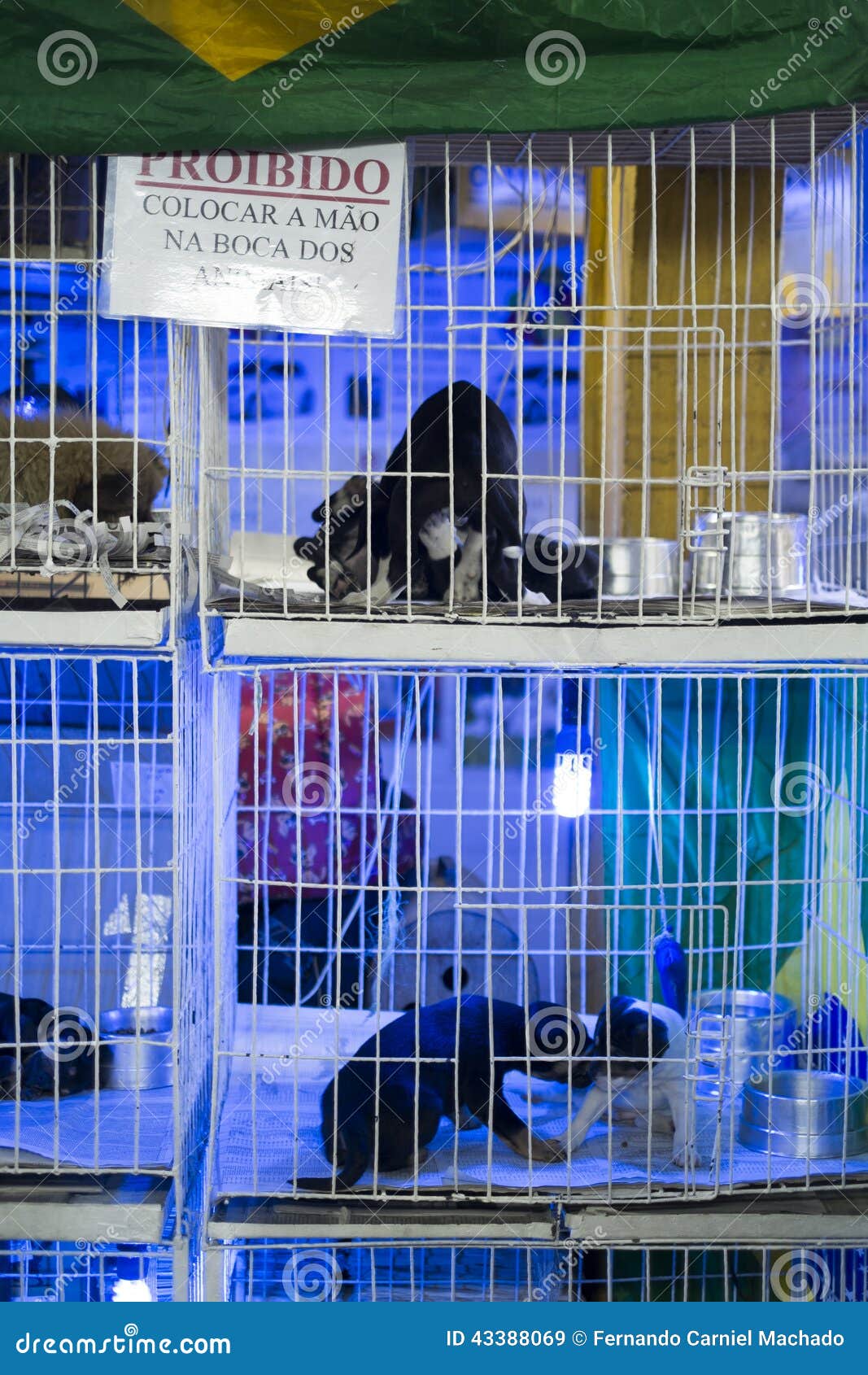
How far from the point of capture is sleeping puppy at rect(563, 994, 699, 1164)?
172 centimetres

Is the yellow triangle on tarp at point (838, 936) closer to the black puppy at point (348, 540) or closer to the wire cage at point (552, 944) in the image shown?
the wire cage at point (552, 944)

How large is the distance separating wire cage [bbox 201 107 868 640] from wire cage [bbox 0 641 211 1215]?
32cm

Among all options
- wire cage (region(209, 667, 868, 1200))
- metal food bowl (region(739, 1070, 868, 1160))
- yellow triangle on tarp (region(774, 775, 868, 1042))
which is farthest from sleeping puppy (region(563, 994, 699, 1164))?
yellow triangle on tarp (region(774, 775, 868, 1042))

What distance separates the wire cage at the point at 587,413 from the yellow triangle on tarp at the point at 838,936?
1.23 feet

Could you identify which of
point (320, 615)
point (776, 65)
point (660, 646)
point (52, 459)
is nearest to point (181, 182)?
point (52, 459)

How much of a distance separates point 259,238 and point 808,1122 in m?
1.36

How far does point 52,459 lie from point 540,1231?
3.79ft

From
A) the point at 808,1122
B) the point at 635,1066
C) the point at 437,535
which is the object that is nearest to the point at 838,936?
the point at 808,1122

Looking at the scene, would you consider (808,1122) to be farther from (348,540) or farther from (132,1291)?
(132,1291)

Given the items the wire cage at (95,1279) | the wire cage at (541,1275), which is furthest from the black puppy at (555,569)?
the wire cage at (95,1279)

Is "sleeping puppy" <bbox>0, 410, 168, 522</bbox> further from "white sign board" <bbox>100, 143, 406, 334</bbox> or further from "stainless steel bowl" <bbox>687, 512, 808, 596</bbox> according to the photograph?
"stainless steel bowl" <bbox>687, 512, 808, 596</bbox>

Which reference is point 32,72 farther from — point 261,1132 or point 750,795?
point 750,795

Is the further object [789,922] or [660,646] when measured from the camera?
[789,922]

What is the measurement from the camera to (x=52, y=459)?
1598 millimetres
